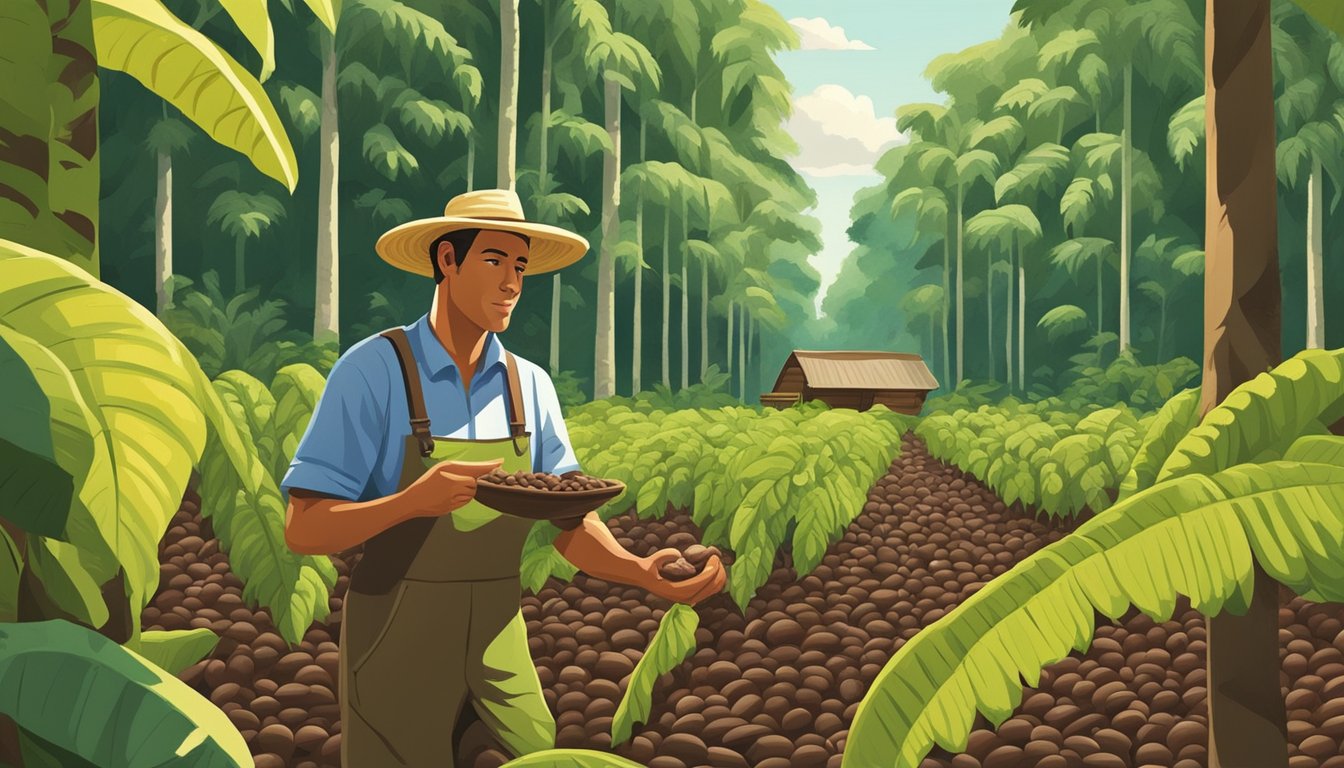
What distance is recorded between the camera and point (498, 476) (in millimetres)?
1974

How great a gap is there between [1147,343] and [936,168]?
27.9 ft

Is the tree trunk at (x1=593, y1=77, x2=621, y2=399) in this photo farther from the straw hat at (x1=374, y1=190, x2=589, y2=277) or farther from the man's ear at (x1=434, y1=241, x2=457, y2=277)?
the man's ear at (x1=434, y1=241, x2=457, y2=277)

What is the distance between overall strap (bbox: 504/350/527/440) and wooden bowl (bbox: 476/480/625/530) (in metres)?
0.31

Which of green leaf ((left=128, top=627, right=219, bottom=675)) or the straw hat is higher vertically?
the straw hat

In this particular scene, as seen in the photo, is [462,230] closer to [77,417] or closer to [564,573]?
[77,417]

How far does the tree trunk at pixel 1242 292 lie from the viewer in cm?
215

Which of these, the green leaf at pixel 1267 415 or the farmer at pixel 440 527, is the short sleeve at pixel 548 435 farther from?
the green leaf at pixel 1267 415

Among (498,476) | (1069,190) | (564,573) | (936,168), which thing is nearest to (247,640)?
(564,573)

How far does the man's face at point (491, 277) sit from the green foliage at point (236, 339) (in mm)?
7101

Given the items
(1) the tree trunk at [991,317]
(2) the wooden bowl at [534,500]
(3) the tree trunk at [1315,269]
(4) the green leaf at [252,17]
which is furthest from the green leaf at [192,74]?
(1) the tree trunk at [991,317]

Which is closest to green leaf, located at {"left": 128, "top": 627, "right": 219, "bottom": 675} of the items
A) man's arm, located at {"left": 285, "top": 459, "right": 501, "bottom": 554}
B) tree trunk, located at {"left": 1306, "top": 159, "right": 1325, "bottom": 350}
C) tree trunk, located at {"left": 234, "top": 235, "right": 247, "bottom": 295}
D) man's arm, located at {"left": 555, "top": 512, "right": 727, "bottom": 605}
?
man's arm, located at {"left": 285, "top": 459, "right": 501, "bottom": 554}

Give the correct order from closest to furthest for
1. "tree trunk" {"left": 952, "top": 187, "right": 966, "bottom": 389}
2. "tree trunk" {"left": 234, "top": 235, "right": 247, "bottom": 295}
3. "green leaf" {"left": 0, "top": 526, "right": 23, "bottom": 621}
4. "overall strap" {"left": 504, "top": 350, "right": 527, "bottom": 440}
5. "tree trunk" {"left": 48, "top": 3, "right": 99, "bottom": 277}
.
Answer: "green leaf" {"left": 0, "top": 526, "right": 23, "bottom": 621} < "tree trunk" {"left": 48, "top": 3, "right": 99, "bottom": 277} < "overall strap" {"left": 504, "top": 350, "right": 527, "bottom": 440} < "tree trunk" {"left": 234, "top": 235, "right": 247, "bottom": 295} < "tree trunk" {"left": 952, "top": 187, "right": 966, "bottom": 389}

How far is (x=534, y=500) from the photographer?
6.23 ft

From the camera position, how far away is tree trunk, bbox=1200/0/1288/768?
2146 millimetres
